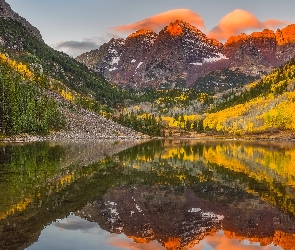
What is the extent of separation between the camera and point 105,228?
22281mm

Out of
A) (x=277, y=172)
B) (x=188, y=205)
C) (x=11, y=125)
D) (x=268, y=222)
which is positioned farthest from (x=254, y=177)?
(x=11, y=125)

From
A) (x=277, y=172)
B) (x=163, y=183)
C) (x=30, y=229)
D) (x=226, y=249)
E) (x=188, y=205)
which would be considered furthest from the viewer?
(x=277, y=172)

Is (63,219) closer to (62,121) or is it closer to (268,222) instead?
(268,222)

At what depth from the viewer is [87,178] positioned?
41375 millimetres

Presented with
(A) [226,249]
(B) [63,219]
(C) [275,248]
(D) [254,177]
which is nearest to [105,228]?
(B) [63,219]

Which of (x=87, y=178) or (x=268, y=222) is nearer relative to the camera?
(x=268, y=222)

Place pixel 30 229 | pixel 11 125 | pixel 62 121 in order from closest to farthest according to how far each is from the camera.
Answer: pixel 30 229, pixel 11 125, pixel 62 121

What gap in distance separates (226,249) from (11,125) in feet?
422

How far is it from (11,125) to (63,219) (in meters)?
121

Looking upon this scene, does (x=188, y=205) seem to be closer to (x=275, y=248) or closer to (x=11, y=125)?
(x=275, y=248)

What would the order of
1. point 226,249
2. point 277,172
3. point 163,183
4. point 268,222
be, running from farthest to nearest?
point 277,172, point 163,183, point 268,222, point 226,249

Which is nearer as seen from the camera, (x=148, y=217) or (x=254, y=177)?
(x=148, y=217)

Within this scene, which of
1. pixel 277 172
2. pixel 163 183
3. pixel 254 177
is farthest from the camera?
pixel 277 172

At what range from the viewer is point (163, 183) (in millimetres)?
40531
